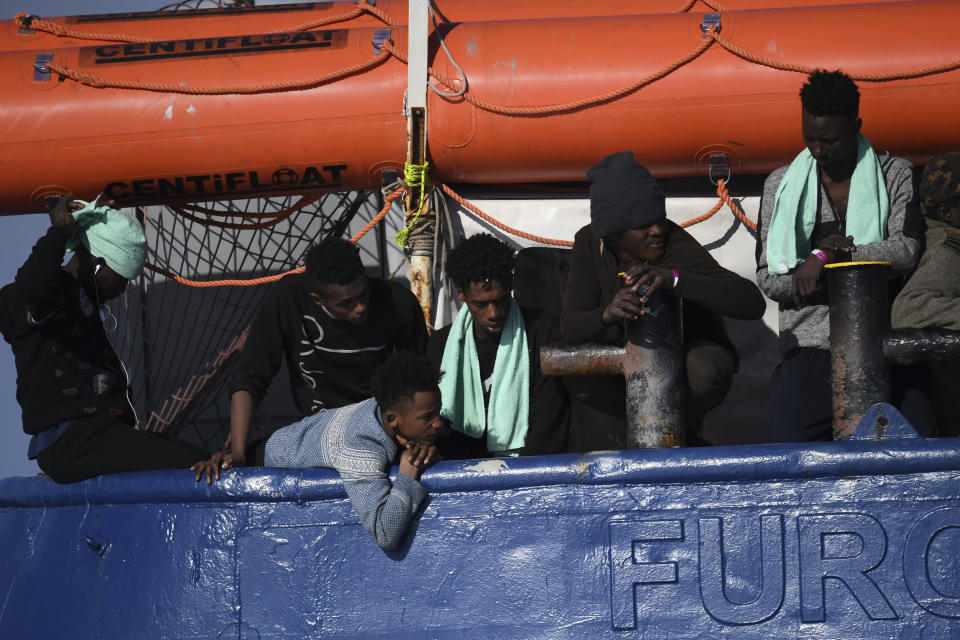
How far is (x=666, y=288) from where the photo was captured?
275 centimetres

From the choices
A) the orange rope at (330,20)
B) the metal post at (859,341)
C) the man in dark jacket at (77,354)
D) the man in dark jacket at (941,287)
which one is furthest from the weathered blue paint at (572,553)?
the orange rope at (330,20)

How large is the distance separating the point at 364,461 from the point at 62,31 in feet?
10.2

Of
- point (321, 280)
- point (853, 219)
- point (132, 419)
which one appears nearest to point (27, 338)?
point (132, 419)

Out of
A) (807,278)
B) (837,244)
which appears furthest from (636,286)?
(837,244)

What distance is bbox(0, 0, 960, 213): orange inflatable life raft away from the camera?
4.10m

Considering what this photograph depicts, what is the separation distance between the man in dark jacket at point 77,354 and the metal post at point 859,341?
183 cm

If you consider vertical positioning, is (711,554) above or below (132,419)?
below

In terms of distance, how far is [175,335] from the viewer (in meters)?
5.53

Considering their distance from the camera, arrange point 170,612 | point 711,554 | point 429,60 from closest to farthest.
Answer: point 711,554 < point 170,612 < point 429,60

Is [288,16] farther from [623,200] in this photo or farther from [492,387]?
[623,200]

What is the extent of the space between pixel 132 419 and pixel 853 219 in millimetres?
2338

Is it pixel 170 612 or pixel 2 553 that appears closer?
pixel 170 612

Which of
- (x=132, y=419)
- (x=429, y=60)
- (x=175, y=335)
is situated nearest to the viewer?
(x=132, y=419)

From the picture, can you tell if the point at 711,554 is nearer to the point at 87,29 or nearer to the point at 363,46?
the point at 363,46
